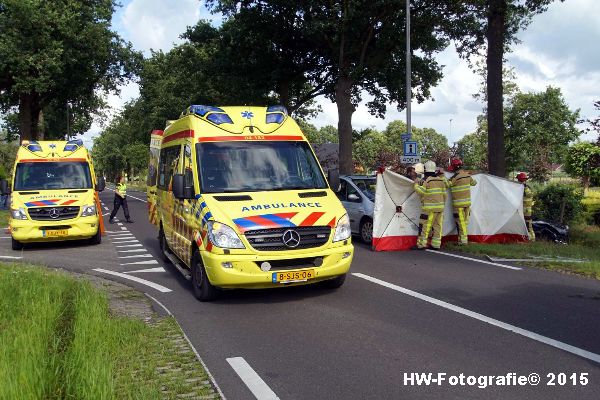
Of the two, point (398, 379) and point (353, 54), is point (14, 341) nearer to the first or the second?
point (398, 379)

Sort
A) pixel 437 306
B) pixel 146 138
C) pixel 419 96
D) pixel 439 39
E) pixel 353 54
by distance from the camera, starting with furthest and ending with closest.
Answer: pixel 146 138
pixel 419 96
pixel 439 39
pixel 353 54
pixel 437 306

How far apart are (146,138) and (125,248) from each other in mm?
44902

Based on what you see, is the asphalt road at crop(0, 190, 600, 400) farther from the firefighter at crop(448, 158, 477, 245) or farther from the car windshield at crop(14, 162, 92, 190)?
the car windshield at crop(14, 162, 92, 190)

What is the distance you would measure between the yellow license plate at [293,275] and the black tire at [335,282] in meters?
0.96

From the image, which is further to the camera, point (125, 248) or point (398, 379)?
point (125, 248)

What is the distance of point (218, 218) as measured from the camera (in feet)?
22.5

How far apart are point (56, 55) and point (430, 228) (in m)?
22.1

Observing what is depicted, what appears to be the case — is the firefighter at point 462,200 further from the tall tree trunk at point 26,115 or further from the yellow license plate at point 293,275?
the tall tree trunk at point 26,115

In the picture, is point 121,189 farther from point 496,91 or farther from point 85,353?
point 85,353

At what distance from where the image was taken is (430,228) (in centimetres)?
1202

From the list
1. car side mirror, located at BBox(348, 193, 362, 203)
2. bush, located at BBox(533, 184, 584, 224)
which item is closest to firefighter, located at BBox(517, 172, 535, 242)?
bush, located at BBox(533, 184, 584, 224)

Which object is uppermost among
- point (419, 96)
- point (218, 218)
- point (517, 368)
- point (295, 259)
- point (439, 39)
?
point (439, 39)

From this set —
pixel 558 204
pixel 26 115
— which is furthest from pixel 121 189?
pixel 26 115

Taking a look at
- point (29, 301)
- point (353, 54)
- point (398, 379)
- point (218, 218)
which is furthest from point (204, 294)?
point (353, 54)
